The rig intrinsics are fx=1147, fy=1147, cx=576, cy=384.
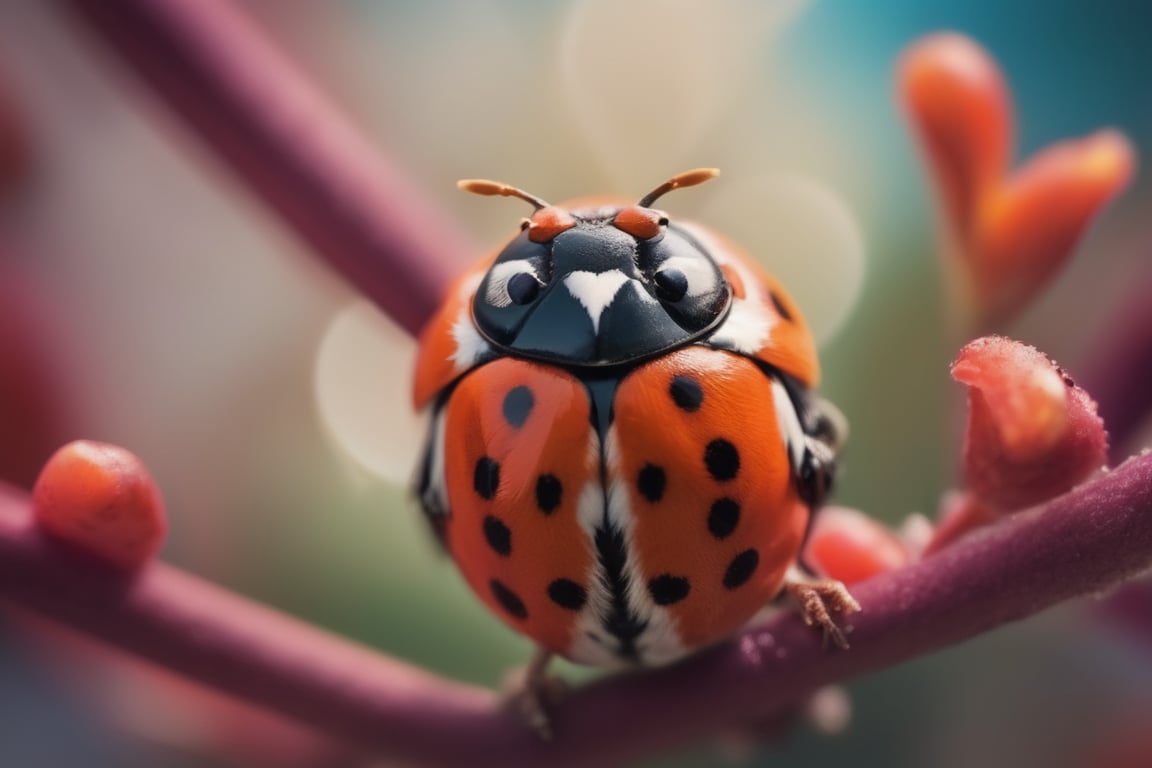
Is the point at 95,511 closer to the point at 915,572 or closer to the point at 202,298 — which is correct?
the point at 915,572

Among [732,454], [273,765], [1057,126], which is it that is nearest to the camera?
[732,454]

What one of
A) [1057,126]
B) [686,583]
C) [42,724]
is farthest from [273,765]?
[1057,126]

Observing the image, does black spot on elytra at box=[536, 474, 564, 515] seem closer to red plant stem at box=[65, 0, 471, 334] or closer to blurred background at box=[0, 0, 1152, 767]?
red plant stem at box=[65, 0, 471, 334]

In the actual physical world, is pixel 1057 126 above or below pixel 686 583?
above

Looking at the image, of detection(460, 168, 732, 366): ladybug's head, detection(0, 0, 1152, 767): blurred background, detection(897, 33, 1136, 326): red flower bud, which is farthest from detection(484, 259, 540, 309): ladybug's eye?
detection(0, 0, 1152, 767): blurred background

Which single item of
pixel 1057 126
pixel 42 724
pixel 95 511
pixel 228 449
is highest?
pixel 1057 126

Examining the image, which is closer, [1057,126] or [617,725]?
[617,725]

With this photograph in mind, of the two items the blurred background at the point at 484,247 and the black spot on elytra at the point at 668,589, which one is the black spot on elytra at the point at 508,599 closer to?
the black spot on elytra at the point at 668,589

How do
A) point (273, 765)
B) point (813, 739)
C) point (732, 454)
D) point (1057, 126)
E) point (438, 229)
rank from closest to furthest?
point (732, 454)
point (438, 229)
point (273, 765)
point (813, 739)
point (1057, 126)
